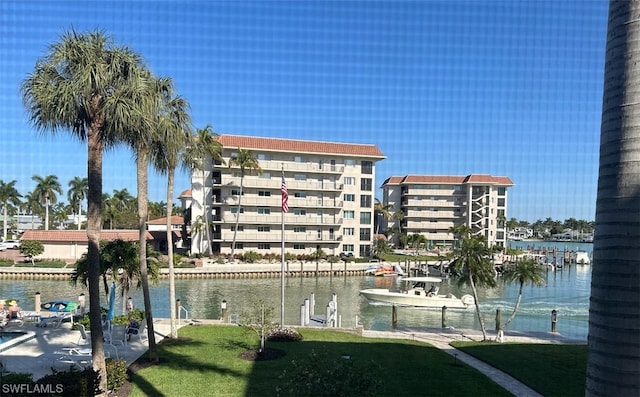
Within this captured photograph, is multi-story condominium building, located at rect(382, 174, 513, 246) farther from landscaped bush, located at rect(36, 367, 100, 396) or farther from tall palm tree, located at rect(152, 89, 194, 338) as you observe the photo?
landscaped bush, located at rect(36, 367, 100, 396)

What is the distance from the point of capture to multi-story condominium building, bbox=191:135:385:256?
1684 inches

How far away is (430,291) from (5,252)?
3799cm

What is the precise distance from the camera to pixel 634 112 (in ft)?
7.18

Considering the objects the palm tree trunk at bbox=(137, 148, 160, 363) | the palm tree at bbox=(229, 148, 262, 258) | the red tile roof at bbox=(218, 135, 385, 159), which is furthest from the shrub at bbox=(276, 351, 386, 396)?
the red tile roof at bbox=(218, 135, 385, 159)

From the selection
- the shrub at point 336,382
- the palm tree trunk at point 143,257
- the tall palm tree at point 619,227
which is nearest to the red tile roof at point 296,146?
the palm tree trunk at point 143,257

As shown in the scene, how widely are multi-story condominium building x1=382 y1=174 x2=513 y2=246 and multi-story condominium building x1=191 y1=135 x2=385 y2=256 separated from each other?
617 inches

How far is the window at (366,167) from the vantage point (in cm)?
4712

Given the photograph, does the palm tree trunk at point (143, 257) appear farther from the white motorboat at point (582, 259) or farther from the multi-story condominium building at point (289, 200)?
the white motorboat at point (582, 259)

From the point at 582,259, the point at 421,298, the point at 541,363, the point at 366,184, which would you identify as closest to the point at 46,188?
the point at 366,184

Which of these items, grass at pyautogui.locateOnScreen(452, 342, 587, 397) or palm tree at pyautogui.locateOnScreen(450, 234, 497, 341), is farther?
palm tree at pyautogui.locateOnScreen(450, 234, 497, 341)

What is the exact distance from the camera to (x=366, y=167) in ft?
155

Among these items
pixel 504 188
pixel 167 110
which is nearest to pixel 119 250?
pixel 167 110

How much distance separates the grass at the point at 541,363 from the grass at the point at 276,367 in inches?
37.3

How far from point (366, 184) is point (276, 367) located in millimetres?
39527
